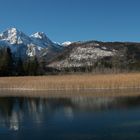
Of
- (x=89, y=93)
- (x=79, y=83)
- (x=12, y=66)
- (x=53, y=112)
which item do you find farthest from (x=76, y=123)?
(x=12, y=66)

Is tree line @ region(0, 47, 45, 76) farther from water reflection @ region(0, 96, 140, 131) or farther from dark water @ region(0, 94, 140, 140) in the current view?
dark water @ region(0, 94, 140, 140)

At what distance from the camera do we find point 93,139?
22.1m

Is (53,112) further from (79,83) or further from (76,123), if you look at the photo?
(79,83)

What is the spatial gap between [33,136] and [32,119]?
297 inches

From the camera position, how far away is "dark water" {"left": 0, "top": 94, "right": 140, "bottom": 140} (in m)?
23.5

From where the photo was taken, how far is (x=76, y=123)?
28.4 meters

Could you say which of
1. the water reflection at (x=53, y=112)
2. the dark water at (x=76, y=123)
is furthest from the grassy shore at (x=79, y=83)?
the dark water at (x=76, y=123)

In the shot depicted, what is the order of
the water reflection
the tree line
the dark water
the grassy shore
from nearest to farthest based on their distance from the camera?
the dark water < the water reflection < the grassy shore < the tree line

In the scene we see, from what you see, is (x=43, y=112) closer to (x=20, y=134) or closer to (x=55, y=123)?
(x=55, y=123)

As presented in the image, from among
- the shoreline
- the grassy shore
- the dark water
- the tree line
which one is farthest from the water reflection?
the tree line

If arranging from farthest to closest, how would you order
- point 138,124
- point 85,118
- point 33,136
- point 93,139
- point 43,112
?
point 43,112
point 85,118
point 138,124
point 33,136
point 93,139

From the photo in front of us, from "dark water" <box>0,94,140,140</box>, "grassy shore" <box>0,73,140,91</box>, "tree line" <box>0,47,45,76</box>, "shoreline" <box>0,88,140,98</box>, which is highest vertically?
"tree line" <box>0,47,45,76</box>

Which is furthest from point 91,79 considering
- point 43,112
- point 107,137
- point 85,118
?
point 107,137

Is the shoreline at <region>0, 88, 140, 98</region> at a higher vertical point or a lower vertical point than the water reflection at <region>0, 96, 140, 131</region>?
higher
